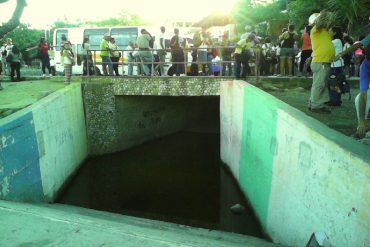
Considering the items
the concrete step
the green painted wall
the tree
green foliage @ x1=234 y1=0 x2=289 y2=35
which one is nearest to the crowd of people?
the green painted wall

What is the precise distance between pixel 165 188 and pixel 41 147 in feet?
11.8

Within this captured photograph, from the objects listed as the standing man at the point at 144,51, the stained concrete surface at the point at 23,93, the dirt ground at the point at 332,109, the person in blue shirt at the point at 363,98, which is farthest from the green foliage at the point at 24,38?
the person in blue shirt at the point at 363,98

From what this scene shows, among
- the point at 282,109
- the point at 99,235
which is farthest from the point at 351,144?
the point at 99,235

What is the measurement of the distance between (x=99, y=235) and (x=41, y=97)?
6241 mm

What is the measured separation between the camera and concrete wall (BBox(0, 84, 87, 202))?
6.27m

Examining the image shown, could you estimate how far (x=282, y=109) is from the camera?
6.07 meters

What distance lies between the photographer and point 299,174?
5031mm

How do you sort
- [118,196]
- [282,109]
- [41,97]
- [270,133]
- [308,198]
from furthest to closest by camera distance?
1. [118,196]
2. [41,97]
3. [270,133]
4. [282,109]
5. [308,198]

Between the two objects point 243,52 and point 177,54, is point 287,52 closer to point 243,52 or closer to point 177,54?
point 243,52

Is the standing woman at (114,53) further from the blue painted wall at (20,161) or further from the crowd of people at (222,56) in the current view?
the blue painted wall at (20,161)

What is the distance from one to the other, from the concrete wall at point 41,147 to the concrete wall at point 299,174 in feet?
13.8

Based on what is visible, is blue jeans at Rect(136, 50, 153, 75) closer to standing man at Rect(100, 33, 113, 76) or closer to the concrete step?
standing man at Rect(100, 33, 113, 76)

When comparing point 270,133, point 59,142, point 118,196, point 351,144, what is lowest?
point 118,196

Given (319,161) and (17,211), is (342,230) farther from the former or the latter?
(17,211)
